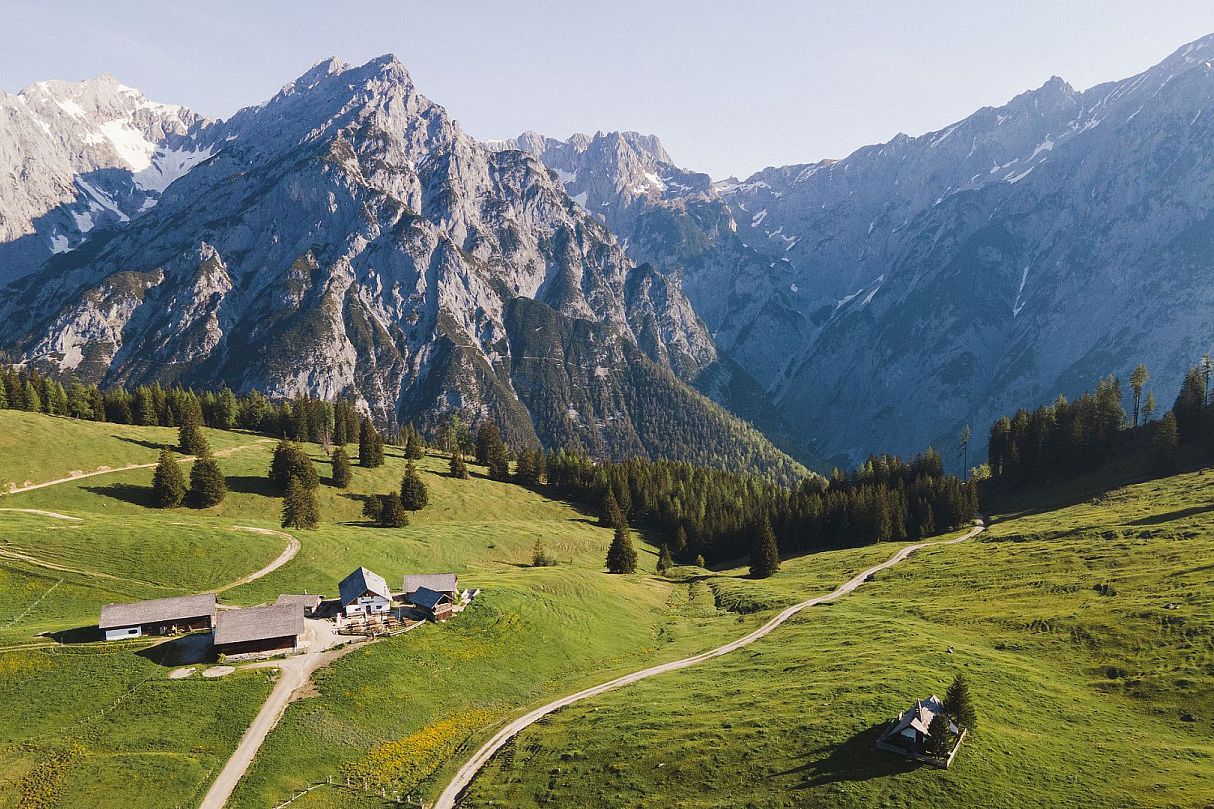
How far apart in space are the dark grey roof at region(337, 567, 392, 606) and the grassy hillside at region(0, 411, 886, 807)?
8.17 m

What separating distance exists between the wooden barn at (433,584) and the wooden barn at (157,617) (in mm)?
19291

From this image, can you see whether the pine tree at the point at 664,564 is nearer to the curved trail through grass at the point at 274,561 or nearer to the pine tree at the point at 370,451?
the curved trail through grass at the point at 274,561

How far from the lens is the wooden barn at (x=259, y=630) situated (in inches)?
2234

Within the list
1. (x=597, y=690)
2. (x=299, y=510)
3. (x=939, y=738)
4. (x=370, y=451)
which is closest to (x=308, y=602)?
(x=597, y=690)

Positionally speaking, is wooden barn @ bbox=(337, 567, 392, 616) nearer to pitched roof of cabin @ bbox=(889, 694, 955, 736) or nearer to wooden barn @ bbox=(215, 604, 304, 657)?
wooden barn @ bbox=(215, 604, 304, 657)

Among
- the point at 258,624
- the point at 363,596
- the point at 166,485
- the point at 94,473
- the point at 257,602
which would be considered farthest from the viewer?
the point at 94,473

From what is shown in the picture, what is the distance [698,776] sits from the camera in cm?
4072

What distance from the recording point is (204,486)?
105m

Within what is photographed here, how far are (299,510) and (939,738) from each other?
91.4 metres

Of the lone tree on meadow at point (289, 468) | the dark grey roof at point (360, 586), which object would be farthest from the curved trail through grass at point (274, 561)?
the lone tree on meadow at point (289, 468)

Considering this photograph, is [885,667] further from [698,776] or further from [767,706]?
[698,776]

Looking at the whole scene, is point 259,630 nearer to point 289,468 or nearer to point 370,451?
point 289,468

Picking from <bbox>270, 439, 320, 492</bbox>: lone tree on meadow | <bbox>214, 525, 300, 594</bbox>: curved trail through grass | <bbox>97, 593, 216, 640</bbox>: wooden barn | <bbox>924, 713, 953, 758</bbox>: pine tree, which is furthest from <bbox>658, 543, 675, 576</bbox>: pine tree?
<bbox>924, 713, 953, 758</bbox>: pine tree

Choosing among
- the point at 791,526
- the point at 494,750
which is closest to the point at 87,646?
the point at 494,750
